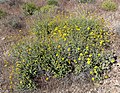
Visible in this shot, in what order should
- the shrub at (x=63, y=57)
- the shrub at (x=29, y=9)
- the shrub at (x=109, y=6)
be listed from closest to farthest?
1. the shrub at (x=63, y=57)
2. the shrub at (x=109, y=6)
3. the shrub at (x=29, y=9)

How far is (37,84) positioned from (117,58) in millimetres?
1740

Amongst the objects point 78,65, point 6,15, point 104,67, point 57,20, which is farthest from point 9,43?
point 104,67

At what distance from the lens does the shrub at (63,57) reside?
4277 mm

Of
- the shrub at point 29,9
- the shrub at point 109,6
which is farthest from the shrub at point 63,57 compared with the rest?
the shrub at point 29,9

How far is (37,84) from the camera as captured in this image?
4.40 metres

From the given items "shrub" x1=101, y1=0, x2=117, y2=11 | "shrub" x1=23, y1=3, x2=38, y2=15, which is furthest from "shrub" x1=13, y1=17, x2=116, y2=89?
"shrub" x1=23, y1=3, x2=38, y2=15

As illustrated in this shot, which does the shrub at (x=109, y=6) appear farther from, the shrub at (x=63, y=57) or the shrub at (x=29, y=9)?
the shrub at (x=29, y=9)

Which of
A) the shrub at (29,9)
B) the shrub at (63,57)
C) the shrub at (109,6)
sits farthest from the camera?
the shrub at (29,9)

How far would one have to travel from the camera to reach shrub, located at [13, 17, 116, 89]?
4277mm

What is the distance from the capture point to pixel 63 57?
4410 millimetres

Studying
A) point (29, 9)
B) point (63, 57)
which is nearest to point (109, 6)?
point (29, 9)

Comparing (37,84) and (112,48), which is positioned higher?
(112,48)

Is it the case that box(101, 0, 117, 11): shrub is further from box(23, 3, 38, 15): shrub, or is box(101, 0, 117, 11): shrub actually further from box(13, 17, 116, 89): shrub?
box(23, 3, 38, 15): shrub

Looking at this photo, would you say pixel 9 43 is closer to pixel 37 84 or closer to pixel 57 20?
pixel 57 20
